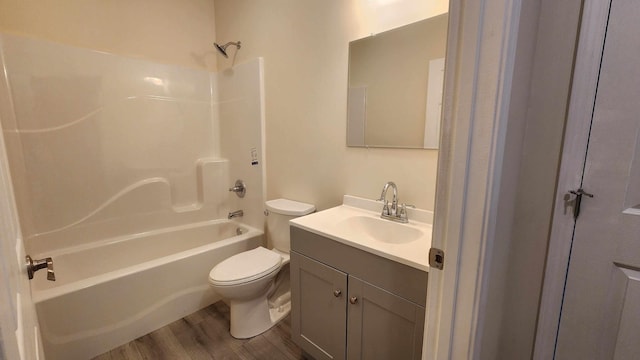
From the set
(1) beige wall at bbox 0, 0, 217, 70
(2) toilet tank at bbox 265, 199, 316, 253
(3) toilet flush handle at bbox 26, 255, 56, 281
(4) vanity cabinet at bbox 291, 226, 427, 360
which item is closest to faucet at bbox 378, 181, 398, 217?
(4) vanity cabinet at bbox 291, 226, 427, 360

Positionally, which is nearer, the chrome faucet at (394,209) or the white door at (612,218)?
the white door at (612,218)

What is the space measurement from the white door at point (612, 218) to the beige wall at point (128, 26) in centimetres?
272

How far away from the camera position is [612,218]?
29.0 inches

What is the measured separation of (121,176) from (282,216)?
139 centimetres

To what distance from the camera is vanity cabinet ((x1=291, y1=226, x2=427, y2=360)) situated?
1.01m

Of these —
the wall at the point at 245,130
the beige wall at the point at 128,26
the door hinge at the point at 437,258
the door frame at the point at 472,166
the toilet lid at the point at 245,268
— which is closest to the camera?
the door frame at the point at 472,166

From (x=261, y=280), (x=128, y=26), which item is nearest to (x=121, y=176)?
(x=128, y=26)

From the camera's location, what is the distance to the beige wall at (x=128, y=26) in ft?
5.81

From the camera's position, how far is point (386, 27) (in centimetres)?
142

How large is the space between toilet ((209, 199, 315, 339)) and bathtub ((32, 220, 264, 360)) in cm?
34

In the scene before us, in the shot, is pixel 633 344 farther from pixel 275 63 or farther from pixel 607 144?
pixel 275 63

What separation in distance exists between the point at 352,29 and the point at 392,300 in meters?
1.43

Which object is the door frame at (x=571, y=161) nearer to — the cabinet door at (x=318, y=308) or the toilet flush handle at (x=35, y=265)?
the cabinet door at (x=318, y=308)

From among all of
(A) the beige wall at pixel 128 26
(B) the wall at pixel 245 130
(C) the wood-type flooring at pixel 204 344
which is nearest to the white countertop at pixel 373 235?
Answer: (C) the wood-type flooring at pixel 204 344
